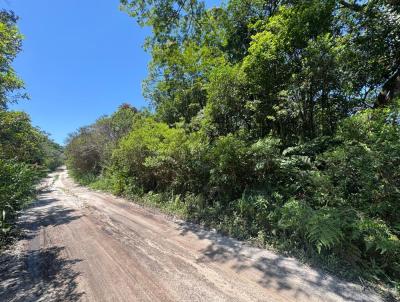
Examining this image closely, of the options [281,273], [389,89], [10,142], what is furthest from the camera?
[10,142]

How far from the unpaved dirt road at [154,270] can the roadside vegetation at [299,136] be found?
512mm

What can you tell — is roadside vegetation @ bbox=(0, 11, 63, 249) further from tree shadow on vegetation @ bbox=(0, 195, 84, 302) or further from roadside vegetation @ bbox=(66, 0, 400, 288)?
roadside vegetation @ bbox=(66, 0, 400, 288)

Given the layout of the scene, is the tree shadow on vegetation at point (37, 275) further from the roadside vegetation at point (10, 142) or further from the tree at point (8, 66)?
the tree at point (8, 66)

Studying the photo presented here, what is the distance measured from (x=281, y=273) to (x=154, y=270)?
1.93 metres

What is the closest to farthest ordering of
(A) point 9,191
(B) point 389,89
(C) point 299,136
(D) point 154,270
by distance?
(D) point 154,270 < (B) point 389,89 < (C) point 299,136 < (A) point 9,191

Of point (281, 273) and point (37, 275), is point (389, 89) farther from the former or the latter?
point (37, 275)

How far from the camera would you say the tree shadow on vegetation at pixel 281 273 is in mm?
2668

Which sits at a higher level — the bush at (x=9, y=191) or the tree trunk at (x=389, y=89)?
the tree trunk at (x=389, y=89)

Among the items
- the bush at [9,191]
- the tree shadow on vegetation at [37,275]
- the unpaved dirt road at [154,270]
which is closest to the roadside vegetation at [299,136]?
the unpaved dirt road at [154,270]

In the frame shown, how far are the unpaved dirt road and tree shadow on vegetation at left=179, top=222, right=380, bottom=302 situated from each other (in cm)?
1

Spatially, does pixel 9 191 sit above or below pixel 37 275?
above

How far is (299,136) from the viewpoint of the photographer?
5.63 metres

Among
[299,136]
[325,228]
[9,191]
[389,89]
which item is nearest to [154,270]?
[325,228]

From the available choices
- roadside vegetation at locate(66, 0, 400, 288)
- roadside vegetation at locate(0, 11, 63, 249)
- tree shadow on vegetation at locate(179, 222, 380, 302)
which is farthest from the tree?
tree shadow on vegetation at locate(179, 222, 380, 302)
